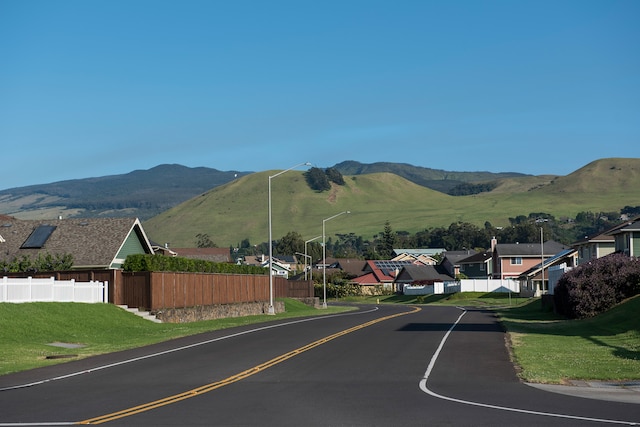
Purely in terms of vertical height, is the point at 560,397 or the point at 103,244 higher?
the point at 103,244

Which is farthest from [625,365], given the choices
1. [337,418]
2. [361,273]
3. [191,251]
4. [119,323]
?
[361,273]

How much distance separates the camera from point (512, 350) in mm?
29797

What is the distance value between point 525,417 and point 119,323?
30253mm

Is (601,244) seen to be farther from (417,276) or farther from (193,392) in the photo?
(417,276)

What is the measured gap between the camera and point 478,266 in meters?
146

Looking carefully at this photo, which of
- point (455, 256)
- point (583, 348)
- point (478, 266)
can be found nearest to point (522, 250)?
point (478, 266)

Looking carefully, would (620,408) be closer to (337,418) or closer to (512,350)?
(337,418)

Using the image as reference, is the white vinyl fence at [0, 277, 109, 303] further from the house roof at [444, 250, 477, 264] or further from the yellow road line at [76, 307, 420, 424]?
the house roof at [444, 250, 477, 264]

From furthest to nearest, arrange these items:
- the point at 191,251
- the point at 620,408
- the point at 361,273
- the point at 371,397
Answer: the point at 361,273 < the point at 191,251 < the point at 371,397 < the point at 620,408

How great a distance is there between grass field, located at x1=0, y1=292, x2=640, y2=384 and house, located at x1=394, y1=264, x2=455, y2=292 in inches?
4021

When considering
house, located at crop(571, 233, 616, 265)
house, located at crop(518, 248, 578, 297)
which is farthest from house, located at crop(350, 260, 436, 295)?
house, located at crop(571, 233, 616, 265)

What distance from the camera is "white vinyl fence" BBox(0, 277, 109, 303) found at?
1526 inches

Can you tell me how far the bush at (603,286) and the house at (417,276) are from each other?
9833 centimetres

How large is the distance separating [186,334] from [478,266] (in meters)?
111
